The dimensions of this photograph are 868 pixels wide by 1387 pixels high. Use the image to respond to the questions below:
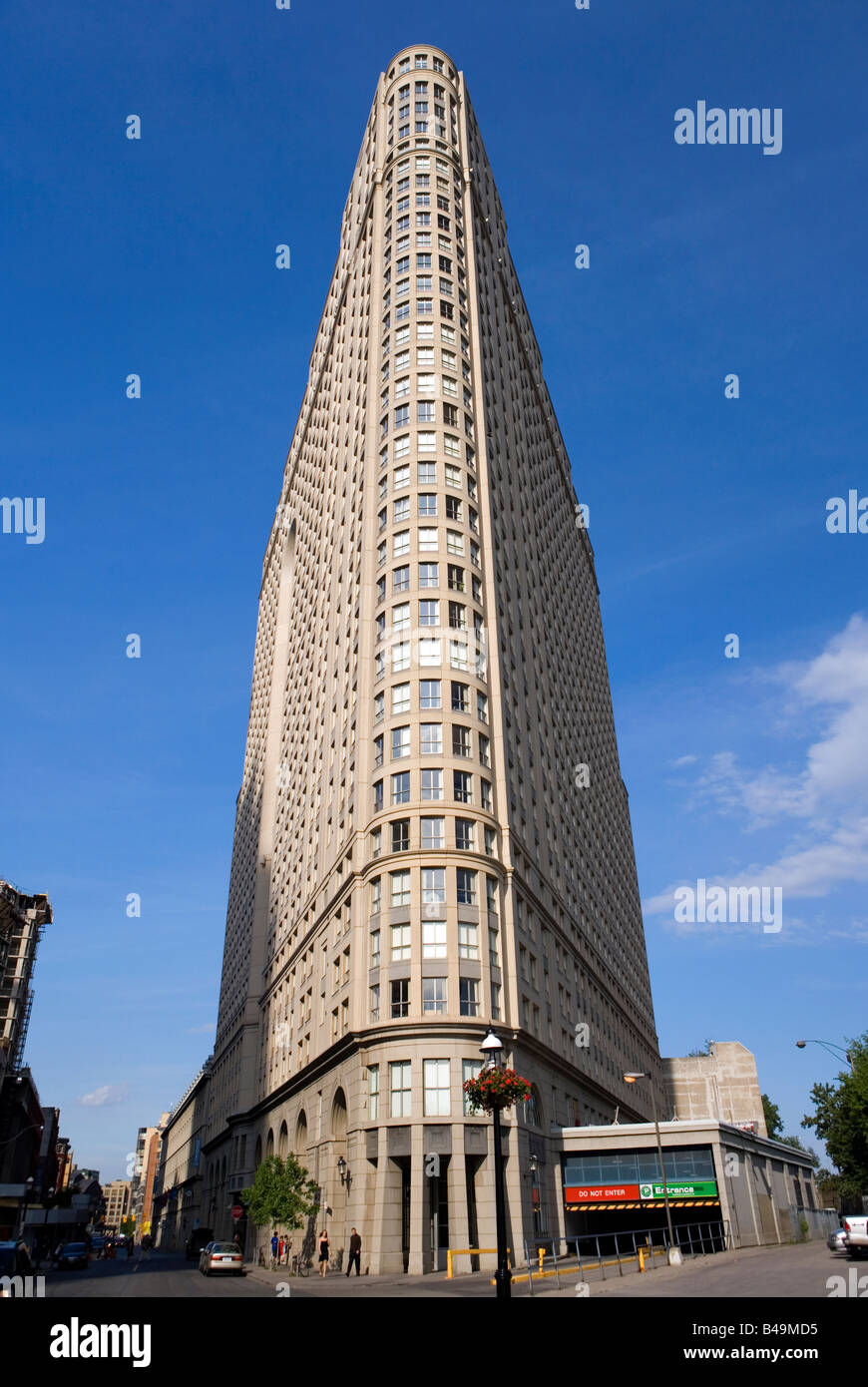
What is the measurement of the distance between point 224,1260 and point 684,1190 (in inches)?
928

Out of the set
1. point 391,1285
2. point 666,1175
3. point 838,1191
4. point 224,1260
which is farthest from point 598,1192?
point 838,1191

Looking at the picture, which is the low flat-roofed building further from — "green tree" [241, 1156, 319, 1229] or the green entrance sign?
"green tree" [241, 1156, 319, 1229]

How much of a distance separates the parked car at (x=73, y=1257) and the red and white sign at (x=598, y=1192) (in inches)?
1305

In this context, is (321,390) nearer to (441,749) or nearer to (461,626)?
(461,626)

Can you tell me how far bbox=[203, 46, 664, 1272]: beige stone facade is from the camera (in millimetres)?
40844

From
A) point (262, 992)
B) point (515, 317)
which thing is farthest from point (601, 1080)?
point (515, 317)

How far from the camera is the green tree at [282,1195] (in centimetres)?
4444

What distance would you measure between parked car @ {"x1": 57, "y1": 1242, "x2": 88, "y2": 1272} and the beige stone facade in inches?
549

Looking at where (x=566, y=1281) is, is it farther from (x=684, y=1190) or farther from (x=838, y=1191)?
(x=838, y=1191)

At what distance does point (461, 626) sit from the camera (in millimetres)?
50125

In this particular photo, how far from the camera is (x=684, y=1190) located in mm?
45406

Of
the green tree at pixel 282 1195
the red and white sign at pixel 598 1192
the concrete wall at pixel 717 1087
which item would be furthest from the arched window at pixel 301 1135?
the concrete wall at pixel 717 1087

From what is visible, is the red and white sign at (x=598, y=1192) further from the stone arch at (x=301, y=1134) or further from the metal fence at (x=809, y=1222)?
the metal fence at (x=809, y=1222)
